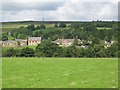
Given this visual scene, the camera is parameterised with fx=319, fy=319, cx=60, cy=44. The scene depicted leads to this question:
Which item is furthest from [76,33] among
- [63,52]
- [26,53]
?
[26,53]

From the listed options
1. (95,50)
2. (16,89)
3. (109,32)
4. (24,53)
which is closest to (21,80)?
(16,89)

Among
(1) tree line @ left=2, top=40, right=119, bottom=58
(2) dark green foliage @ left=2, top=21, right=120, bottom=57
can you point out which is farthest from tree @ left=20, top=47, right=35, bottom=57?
(2) dark green foliage @ left=2, top=21, right=120, bottom=57

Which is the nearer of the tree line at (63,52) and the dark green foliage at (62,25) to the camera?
the tree line at (63,52)

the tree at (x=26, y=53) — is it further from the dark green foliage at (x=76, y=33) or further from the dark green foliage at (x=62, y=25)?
the dark green foliage at (x=62, y=25)

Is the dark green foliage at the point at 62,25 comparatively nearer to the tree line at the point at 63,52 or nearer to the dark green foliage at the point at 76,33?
the dark green foliage at the point at 76,33

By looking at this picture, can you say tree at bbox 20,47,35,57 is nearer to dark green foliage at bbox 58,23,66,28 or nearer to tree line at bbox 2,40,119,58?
tree line at bbox 2,40,119,58

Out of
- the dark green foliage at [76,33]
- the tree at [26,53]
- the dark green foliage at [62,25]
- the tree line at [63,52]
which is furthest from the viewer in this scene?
the dark green foliage at [62,25]

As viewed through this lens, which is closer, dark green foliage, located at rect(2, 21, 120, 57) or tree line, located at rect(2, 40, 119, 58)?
tree line, located at rect(2, 40, 119, 58)

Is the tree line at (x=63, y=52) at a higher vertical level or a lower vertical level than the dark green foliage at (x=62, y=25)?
lower

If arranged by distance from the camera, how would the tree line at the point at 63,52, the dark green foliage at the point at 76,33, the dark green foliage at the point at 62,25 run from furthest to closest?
the dark green foliage at the point at 62,25
the dark green foliage at the point at 76,33
the tree line at the point at 63,52

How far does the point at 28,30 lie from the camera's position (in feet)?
429

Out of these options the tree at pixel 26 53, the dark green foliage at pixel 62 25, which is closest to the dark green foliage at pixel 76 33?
the dark green foliage at pixel 62 25

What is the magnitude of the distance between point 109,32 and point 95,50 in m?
48.6

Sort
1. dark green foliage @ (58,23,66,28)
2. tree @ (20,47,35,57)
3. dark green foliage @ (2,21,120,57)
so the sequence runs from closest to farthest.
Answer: tree @ (20,47,35,57) < dark green foliage @ (2,21,120,57) < dark green foliage @ (58,23,66,28)
